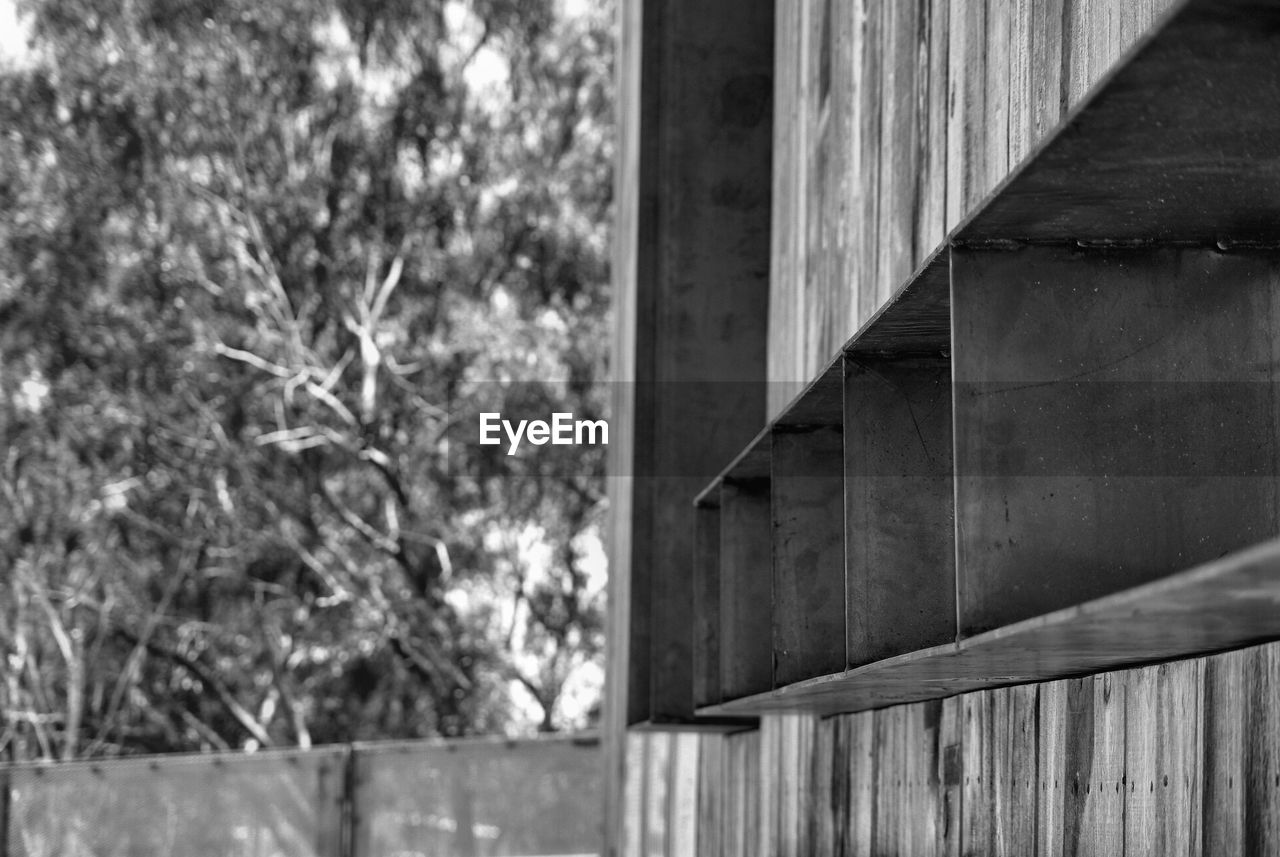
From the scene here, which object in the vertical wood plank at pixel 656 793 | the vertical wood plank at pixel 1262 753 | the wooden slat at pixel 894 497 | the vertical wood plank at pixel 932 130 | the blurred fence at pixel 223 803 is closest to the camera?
the vertical wood plank at pixel 1262 753

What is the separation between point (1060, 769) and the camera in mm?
1035

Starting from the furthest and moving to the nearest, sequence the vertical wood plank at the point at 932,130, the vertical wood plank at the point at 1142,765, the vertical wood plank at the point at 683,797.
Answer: the vertical wood plank at the point at 683,797, the vertical wood plank at the point at 932,130, the vertical wood plank at the point at 1142,765

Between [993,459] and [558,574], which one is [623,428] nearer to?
[993,459]

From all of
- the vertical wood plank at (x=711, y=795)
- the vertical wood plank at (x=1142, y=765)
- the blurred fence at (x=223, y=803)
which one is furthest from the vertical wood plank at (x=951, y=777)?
the blurred fence at (x=223, y=803)

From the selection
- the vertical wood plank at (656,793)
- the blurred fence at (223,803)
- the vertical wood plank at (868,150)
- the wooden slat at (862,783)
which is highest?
the vertical wood plank at (868,150)

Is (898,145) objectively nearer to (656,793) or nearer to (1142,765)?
(1142,765)

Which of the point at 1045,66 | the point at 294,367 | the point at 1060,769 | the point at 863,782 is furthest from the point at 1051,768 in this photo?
the point at 294,367

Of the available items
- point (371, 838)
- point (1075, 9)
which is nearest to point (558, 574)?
point (371, 838)

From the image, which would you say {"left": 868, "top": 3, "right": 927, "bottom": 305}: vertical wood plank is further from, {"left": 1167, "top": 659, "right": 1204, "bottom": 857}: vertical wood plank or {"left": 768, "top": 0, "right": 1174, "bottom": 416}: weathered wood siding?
{"left": 1167, "top": 659, "right": 1204, "bottom": 857}: vertical wood plank

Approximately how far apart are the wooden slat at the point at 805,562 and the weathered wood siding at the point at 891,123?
0.28 m

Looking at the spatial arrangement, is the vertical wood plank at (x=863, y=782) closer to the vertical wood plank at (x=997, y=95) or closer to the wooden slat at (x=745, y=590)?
the wooden slat at (x=745, y=590)

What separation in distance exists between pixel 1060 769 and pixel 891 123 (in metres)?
0.88

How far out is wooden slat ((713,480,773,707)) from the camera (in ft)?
5.02

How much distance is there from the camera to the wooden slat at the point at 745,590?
1530 mm
